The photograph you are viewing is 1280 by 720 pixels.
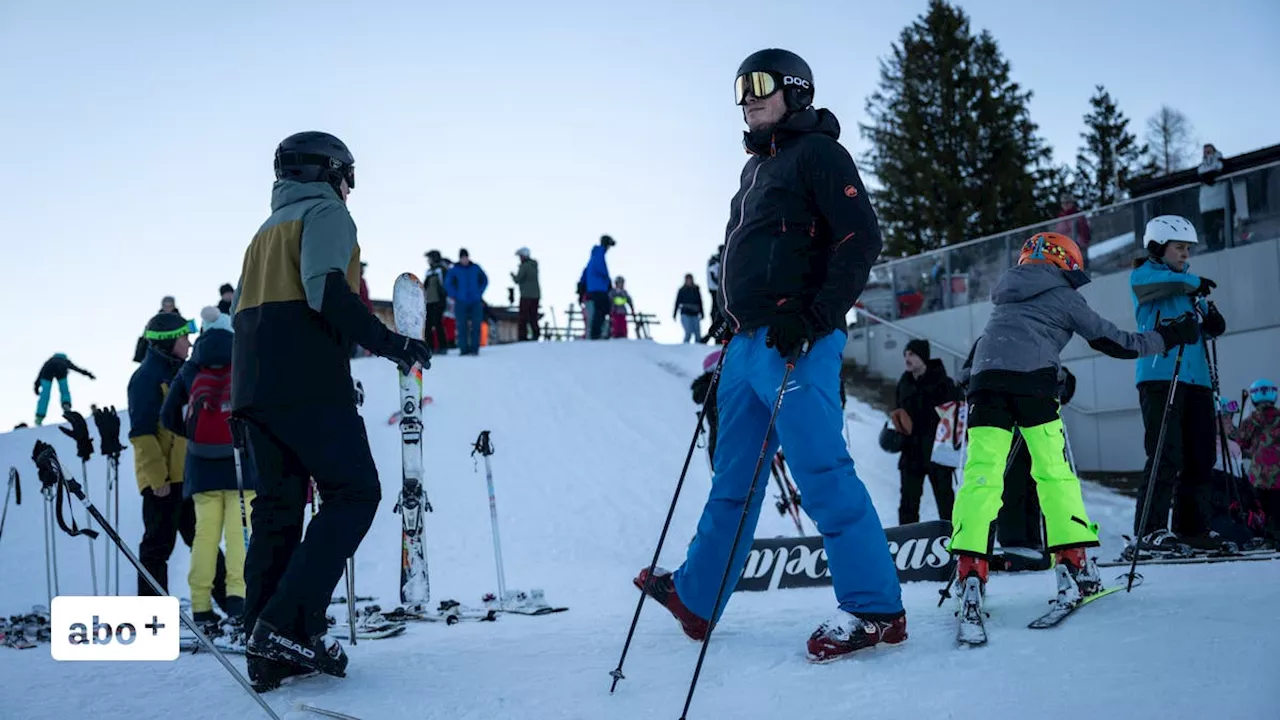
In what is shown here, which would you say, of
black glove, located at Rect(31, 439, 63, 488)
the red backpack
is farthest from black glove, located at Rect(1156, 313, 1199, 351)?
the red backpack

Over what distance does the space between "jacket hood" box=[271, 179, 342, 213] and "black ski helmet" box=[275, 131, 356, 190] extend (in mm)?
39

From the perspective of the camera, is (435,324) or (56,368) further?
(435,324)

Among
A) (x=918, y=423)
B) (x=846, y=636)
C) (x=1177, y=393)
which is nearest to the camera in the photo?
(x=846, y=636)

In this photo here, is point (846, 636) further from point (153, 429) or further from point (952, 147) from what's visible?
point (952, 147)

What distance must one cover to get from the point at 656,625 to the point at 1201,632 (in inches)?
90.5

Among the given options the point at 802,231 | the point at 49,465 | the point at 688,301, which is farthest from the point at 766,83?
the point at 688,301

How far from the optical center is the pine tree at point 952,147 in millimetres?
29281

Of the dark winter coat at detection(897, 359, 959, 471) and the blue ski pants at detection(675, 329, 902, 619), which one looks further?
the dark winter coat at detection(897, 359, 959, 471)

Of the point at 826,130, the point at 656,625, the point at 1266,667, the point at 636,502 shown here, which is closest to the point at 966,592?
the point at 1266,667

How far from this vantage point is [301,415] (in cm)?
383

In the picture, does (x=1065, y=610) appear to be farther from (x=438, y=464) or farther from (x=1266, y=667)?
(x=438, y=464)

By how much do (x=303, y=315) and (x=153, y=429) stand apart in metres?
3.52

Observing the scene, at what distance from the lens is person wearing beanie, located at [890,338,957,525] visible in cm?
909

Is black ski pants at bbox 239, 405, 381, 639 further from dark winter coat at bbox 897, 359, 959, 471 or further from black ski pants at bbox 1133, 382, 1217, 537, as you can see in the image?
dark winter coat at bbox 897, 359, 959, 471
